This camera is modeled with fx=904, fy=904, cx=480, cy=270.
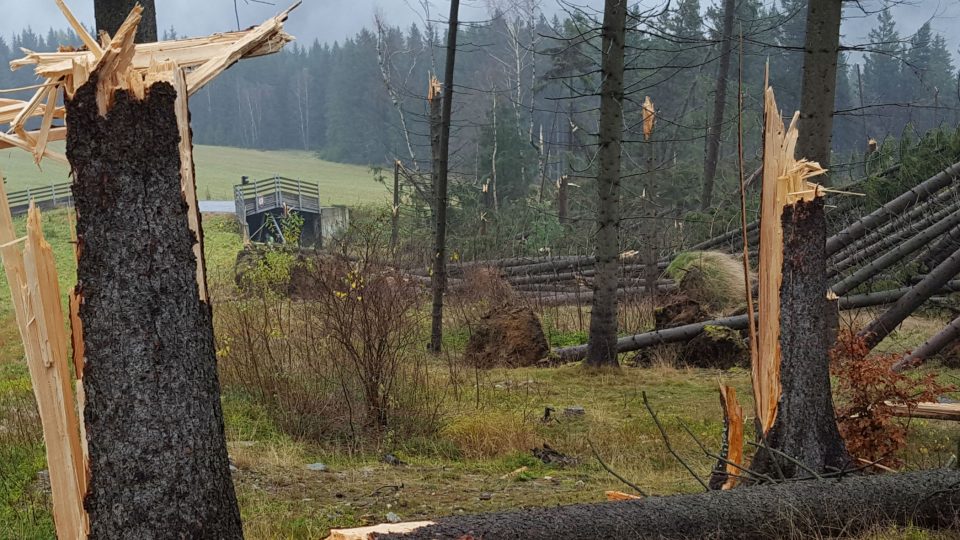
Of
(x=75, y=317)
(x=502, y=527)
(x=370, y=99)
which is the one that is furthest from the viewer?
(x=370, y=99)

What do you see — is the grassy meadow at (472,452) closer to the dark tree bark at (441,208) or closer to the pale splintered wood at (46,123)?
the dark tree bark at (441,208)

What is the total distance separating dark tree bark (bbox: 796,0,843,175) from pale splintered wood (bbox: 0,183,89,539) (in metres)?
7.04

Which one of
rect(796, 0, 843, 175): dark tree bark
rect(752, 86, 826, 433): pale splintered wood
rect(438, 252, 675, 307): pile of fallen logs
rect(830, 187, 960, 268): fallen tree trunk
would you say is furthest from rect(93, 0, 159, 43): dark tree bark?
rect(438, 252, 675, 307): pile of fallen logs

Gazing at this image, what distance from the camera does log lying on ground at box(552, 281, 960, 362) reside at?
10.7 metres

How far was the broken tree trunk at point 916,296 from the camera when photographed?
29.0ft

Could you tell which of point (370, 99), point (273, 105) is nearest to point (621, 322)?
point (370, 99)

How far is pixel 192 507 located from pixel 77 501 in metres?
0.50

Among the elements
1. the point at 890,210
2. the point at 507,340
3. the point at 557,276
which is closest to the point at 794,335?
the point at 890,210

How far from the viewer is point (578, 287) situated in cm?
1812

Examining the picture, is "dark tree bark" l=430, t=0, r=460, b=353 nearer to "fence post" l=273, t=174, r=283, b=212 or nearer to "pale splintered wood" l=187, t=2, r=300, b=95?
"pale splintered wood" l=187, t=2, r=300, b=95

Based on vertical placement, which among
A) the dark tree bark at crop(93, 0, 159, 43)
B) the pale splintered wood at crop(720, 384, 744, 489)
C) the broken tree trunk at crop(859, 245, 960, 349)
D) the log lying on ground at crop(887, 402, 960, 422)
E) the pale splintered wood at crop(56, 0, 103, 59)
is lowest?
the log lying on ground at crop(887, 402, 960, 422)

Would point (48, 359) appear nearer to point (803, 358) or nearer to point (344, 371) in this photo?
point (803, 358)

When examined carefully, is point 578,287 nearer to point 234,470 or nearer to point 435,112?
point 435,112

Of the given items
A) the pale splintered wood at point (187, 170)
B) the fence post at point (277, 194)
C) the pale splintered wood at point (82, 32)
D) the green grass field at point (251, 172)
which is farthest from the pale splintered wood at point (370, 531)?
the green grass field at point (251, 172)
